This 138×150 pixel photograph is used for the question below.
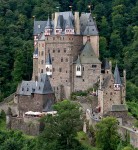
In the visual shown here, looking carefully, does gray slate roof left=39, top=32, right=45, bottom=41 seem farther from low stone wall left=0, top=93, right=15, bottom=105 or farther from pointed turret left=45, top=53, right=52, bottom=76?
low stone wall left=0, top=93, right=15, bottom=105

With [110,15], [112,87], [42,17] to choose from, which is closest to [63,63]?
[112,87]

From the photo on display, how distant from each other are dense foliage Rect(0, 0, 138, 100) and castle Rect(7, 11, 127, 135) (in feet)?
23.6

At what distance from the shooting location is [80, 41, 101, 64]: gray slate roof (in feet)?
226

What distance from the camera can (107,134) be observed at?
2327 inches

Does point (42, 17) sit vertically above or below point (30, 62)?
above

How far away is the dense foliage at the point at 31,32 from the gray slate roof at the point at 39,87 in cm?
602

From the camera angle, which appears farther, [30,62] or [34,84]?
[30,62]

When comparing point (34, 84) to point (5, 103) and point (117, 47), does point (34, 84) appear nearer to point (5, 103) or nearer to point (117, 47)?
point (5, 103)

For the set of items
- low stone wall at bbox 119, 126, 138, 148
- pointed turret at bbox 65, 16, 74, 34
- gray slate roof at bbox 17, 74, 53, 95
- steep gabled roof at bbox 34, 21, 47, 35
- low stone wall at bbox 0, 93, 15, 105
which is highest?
steep gabled roof at bbox 34, 21, 47, 35

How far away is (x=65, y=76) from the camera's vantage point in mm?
69562

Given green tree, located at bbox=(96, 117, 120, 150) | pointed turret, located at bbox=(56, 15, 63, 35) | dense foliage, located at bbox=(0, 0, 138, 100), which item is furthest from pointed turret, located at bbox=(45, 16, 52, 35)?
green tree, located at bbox=(96, 117, 120, 150)

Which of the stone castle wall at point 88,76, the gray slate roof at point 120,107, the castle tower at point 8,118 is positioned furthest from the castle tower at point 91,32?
the castle tower at point 8,118

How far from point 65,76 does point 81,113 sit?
740 cm

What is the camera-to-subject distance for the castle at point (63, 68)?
67.6m
